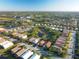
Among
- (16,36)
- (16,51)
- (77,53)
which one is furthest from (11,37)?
(77,53)

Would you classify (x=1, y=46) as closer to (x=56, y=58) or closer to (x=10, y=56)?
(x=10, y=56)

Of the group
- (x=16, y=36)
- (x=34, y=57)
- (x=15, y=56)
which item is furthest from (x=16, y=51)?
(x=16, y=36)

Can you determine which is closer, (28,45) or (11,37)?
(28,45)

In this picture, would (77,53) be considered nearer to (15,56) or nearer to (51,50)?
(51,50)

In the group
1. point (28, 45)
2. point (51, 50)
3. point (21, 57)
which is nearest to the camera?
point (21, 57)

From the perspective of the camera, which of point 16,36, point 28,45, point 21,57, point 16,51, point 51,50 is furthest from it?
point 16,36

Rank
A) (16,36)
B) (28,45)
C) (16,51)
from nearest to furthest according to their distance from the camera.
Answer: (16,51) → (28,45) → (16,36)

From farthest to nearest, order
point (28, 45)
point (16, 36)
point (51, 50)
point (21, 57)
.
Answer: point (16, 36) < point (28, 45) < point (51, 50) < point (21, 57)

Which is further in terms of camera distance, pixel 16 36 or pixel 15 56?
pixel 16 36

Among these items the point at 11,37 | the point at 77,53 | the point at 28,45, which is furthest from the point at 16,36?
the point at 77,53
